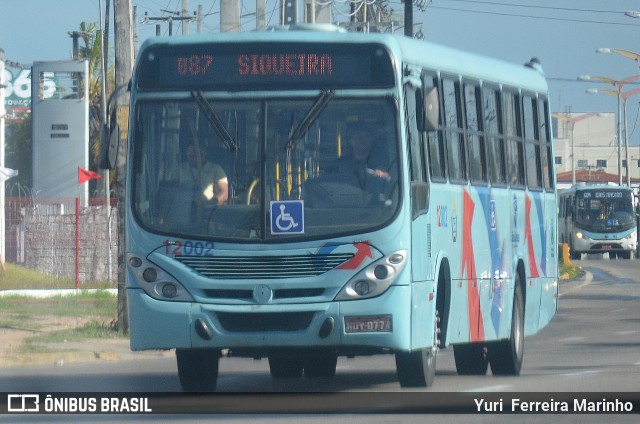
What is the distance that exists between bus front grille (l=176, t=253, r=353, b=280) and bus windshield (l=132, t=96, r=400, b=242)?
0.17 metres

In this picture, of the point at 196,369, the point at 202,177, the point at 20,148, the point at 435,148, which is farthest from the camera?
the point at 20,148

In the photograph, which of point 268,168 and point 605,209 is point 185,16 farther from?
point 268,168

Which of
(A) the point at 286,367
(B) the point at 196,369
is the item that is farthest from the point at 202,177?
(A) the point at 286,367

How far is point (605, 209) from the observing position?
66.4 metres

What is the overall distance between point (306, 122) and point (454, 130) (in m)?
2.44

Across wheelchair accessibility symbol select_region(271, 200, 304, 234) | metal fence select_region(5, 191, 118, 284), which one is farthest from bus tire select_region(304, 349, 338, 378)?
metal fence select_region(5, 191, 118, 284)

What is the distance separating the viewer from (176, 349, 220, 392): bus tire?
44.5ft

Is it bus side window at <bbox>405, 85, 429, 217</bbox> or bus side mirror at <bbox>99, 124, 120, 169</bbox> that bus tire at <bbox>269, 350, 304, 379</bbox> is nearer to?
bus side window at <bbox>405, 85, 429, 217</bbox>

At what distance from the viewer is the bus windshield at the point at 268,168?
40.8 ft

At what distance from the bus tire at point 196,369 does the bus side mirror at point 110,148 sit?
70.1 inches

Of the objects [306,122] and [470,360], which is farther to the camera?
[470,360]

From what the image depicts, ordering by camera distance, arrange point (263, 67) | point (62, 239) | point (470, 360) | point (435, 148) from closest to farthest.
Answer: point (263, 67), point (435, 148), point (470, 360), point (62, 239)

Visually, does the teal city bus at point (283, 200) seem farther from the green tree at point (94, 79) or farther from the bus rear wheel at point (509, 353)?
the green tree at point (94, 79)

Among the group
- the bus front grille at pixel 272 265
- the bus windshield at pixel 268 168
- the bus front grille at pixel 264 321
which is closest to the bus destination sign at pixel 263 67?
the bus windshield at pixel 268 168
